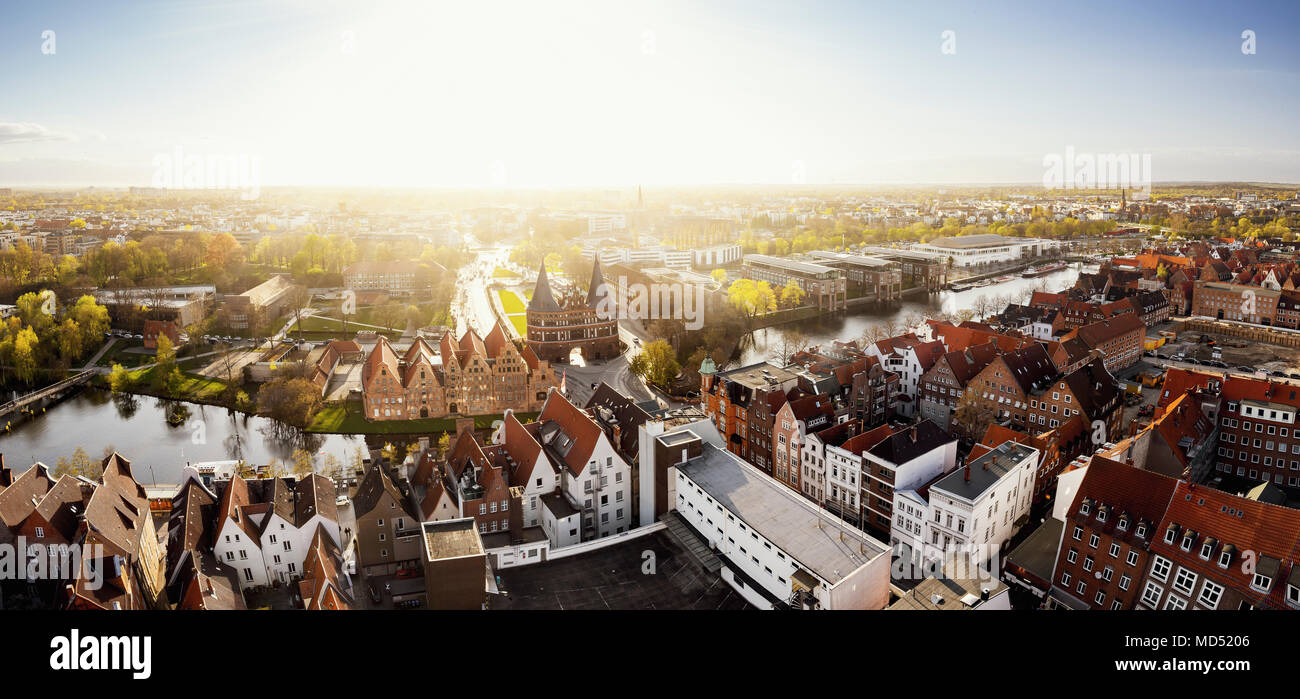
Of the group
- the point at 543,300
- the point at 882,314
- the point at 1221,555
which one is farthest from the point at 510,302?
the point at 1221,555

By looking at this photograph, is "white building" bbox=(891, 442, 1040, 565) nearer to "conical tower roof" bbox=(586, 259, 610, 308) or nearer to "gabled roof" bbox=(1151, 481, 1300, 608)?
"gabled roof" bbox=(1151, 481, 1300, 608)

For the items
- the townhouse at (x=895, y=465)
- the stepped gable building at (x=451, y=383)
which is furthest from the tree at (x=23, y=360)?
the townhouse at (x=895, y=465)

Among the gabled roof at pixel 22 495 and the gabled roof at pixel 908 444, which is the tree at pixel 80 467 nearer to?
the gabled roof at pixel 22 495

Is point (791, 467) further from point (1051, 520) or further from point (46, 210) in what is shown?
point (46, 210)

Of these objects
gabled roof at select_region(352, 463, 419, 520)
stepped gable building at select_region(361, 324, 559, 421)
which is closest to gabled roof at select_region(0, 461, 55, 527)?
gabled roof at select_region(352, 463, 419, 520)
